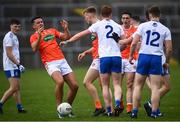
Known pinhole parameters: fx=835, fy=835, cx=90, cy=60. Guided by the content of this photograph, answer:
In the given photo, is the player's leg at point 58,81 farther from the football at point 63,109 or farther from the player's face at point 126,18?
the player's face at point 126,18

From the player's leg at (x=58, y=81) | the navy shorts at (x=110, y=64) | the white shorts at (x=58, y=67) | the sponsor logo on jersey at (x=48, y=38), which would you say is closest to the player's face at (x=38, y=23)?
the sponsor logo on jersey at (x=48, y=38)

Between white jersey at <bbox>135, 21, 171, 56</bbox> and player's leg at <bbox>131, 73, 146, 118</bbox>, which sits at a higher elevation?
white jersey at <bbox>135, 21, 171, 56</bbox>

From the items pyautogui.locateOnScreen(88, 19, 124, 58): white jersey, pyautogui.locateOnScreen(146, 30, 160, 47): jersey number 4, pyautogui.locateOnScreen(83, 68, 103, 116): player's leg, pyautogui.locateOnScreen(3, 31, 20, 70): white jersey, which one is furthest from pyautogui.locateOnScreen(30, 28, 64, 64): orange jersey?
pyautogui.locateOnScreen(146, 30, 160, 47): jersey number 4

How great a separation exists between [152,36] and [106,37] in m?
1.10

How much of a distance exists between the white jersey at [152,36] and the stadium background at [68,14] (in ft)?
77.6

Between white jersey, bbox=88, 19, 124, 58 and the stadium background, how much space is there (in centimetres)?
2298

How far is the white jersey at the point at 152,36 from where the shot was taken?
1709cm

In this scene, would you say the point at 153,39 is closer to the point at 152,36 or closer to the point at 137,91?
the point at 152,36

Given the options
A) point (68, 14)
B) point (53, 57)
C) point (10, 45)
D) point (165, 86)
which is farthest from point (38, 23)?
point (68, 14)

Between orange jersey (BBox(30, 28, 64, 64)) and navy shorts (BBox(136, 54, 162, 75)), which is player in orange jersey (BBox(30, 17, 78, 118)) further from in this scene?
navy shorts (BBox(136, 54, 162, 75))

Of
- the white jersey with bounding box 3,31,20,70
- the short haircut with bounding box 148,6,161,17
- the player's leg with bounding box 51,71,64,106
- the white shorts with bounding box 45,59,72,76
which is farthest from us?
the white jersey with bounding box 3,31,20,70

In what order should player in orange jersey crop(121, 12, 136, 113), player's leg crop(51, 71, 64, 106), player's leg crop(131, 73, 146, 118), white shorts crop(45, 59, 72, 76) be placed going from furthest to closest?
player in orange jersey crop(121, 12, 136, 113), white shorts crop(45, 59, 72, 76), player's leg crop(51, 71, 64, 106), player's leg crop(131, 73, 146, 118)

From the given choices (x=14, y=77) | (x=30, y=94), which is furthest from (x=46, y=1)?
(x=14, y=77)

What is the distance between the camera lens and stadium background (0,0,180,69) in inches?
1625
